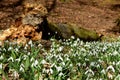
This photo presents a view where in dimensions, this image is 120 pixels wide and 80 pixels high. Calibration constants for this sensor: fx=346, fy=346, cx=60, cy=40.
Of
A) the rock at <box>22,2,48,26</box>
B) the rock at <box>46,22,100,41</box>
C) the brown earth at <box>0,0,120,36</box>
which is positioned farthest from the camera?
the brown earth at <box>0,0,120,36</box>

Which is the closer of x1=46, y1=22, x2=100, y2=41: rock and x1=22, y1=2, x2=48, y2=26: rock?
x1=22, y1=2, x2=48, y2=26: rock

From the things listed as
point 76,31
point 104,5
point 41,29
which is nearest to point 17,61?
point 41,29

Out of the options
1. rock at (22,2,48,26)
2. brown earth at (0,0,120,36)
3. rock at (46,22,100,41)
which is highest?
rock at (22,2,48,26)

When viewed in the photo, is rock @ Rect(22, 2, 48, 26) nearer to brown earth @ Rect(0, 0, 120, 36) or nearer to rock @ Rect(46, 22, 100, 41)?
rock @ Rect(46, 22, 100, 41)

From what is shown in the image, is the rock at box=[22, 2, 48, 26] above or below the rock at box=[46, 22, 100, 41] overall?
above

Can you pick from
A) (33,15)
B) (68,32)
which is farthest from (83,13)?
(33,15)

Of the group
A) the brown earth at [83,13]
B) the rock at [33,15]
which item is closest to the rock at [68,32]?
the rock at [33,15]

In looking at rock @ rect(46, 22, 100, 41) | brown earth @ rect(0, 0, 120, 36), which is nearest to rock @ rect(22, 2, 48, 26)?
rock @ rect(46, 22, 100, 41)

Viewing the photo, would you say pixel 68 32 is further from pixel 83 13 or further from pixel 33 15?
pixel 83 13
